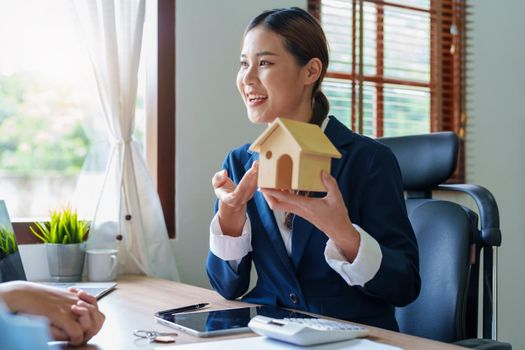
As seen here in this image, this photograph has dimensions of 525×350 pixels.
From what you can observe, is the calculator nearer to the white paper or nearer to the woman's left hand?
the white paper

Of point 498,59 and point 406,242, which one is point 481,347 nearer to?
point 406,242

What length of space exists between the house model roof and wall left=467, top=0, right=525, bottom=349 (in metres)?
2.33

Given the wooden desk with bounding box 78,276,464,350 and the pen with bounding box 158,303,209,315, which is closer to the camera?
the wooden desk with bounding box 78,276,464,350

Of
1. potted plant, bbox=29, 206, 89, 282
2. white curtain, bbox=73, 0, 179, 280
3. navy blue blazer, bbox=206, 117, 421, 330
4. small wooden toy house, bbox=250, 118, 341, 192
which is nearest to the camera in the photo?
small wooden toy house, bbox=250, 118, 341, 192

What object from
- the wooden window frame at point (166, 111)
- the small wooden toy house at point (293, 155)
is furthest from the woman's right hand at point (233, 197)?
the wooden window frame at point (166, 111)

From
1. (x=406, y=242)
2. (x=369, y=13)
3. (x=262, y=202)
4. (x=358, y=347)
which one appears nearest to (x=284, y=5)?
(x=369, y=13)

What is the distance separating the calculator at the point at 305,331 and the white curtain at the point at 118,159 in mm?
1155

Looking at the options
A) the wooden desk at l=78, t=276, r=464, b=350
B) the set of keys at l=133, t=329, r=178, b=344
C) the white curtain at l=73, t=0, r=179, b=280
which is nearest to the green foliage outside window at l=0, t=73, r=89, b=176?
the white curtain at l=73, t=0, r=179, b=280

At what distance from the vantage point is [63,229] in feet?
6.91

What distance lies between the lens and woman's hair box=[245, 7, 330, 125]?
1663 mm

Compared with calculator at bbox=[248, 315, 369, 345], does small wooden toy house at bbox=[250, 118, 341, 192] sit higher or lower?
higher

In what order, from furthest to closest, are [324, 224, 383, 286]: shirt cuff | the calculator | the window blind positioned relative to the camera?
1. the window blind
2. [324, 224, 383, 286]: shirt cuff
3. the calculator

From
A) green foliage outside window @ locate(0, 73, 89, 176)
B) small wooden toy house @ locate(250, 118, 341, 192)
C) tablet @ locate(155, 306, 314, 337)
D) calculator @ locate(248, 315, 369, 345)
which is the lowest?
tablet @ locate(155, 306, 314, 337)

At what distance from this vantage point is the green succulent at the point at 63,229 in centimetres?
210
